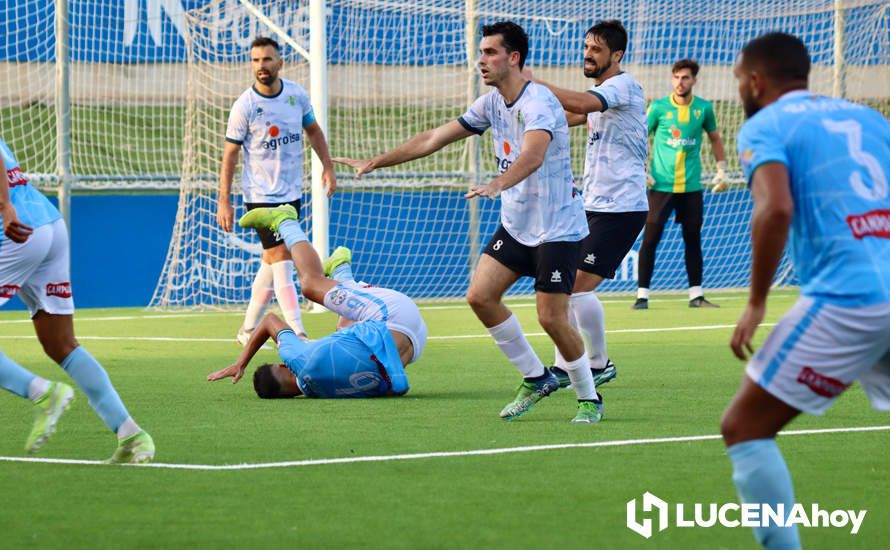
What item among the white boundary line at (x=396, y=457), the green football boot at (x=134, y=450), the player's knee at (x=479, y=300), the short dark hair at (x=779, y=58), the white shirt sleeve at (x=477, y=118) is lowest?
the white boundary line at (x=396, y=457)

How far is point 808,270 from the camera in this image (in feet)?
15.0

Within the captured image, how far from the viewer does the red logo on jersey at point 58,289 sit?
6.60m

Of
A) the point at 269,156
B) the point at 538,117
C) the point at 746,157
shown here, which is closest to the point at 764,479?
the point at 746,157

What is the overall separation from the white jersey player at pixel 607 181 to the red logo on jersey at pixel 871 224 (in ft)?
16.4

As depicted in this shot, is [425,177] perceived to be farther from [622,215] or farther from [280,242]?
[622,215]

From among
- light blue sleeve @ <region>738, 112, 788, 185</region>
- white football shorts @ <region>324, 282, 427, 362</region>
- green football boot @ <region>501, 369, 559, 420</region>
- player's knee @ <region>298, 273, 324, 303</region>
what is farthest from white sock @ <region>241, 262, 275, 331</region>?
light blue sleeve @ <region>738, 112, 788, 185</region>

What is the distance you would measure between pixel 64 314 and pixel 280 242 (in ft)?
18.6

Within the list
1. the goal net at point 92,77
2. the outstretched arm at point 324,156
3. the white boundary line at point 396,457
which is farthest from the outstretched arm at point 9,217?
the goal net at point 92,77

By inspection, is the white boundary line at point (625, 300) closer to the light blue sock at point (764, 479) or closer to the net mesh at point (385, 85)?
the net mesh at point (385, 85)

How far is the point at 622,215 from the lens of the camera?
10.0m

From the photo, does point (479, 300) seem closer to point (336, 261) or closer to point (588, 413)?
point (588, 413)

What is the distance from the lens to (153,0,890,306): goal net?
16.8 m

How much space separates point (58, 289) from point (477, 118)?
9.24 feet

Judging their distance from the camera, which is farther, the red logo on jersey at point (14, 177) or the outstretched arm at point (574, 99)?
the outstretched arm at point (574, 99)
